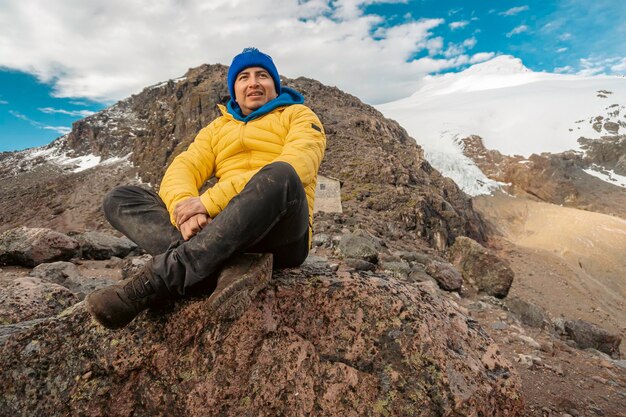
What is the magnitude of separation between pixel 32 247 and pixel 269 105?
5649 mm

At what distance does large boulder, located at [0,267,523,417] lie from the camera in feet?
5.94

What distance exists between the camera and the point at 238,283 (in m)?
1.70

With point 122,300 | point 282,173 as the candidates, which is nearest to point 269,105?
point 282,173

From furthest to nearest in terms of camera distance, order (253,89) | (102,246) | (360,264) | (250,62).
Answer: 1. (102,246)
2. (360,264)
3. (250,62)
4. (253,89)

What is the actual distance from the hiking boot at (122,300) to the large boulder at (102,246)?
246 inches

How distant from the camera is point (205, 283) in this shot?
1927 mm

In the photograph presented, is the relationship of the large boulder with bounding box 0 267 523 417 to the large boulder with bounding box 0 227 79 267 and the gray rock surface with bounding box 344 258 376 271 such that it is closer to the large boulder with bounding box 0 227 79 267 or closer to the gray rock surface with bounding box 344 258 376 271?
the gray rock surface with bounding box 344 258 376 271

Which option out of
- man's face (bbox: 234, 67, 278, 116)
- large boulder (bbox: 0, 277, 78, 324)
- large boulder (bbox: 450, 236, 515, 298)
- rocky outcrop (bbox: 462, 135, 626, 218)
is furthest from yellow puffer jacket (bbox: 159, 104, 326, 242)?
rocky outcrop (bbox: 462, 135, 626, 218)

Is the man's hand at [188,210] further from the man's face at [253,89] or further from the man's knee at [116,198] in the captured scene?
the man's face at [253,89]

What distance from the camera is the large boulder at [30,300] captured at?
2822 millimetres

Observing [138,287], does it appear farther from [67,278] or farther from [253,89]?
[67,278]

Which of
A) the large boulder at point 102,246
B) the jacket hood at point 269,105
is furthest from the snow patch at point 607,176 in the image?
the jacket hood at point 269,105

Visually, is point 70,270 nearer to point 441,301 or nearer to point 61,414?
point 61,414

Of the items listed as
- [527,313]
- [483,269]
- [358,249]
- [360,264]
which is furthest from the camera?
[483,269]
